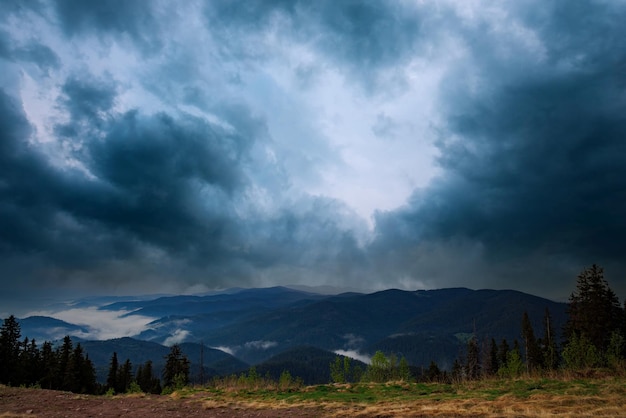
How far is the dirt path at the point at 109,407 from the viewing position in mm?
20672

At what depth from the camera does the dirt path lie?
20.7 metres

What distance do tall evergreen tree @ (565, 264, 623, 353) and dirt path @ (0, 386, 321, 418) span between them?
6664 cm

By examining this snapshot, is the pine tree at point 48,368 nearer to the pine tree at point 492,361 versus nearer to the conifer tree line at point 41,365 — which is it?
the conifer tree line at point 41,365

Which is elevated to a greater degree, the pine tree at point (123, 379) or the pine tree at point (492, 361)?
the pine tree at point (492, 361)

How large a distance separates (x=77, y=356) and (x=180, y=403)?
73.1 metres

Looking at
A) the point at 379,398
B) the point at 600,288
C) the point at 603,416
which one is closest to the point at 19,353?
the point at 379,398

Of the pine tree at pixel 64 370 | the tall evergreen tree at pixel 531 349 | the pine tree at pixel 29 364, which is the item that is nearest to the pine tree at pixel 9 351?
the pine tree at pixel 29 364

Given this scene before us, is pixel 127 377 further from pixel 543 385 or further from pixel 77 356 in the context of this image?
pixel 543 385

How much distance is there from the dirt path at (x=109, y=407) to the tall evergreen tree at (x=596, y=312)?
219 ft

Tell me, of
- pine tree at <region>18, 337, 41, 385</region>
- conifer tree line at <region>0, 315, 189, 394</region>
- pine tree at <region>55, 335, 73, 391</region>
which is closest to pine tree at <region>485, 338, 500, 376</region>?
conifer tree line at <region>0, 315, 189, 394</region>

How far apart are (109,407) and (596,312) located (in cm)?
7578

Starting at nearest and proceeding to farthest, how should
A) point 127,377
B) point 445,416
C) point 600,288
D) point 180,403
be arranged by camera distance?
point 445,416
point 180,403
point 600,288
point 127,377

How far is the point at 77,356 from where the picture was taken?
277 feet

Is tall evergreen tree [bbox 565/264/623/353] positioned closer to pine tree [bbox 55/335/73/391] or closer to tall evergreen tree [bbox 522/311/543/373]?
tall evergreen tree [bbox 522/311/543/373]
